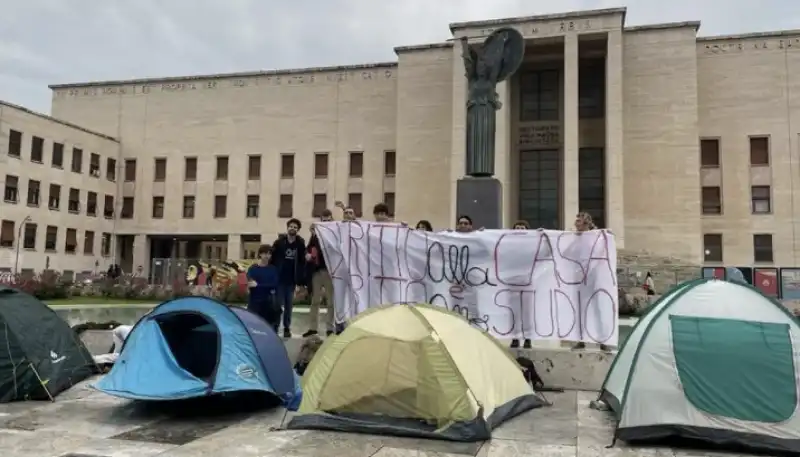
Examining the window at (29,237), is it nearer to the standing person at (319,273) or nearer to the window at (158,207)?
the window at (158,207)

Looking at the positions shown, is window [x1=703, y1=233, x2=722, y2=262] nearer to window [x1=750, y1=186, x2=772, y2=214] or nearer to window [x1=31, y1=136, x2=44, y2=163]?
window [x1=750, y1=186, x2=772, y2=214]

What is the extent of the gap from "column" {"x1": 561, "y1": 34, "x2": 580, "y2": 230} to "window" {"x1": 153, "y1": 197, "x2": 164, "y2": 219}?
28724 mm

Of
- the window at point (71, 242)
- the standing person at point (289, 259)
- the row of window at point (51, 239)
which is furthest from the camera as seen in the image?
the window at point (71, 242)

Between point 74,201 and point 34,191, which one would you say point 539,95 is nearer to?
point 74,201

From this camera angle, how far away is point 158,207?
159ft

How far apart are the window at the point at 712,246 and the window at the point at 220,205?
31.4 metres

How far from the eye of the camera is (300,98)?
4578 centimetres

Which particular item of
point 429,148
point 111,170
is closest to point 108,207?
point 111,170

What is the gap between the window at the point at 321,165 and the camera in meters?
45.2

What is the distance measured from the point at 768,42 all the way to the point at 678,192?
409 inches

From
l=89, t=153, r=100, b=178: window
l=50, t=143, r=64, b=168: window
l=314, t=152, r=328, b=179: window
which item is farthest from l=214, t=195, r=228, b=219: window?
l=50, t=143, r=64, b=168: window

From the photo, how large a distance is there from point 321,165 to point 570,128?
1708 cm

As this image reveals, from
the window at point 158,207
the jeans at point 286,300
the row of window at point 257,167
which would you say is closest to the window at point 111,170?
the row of window at point 257,167

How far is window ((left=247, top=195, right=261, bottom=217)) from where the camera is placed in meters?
46.0
